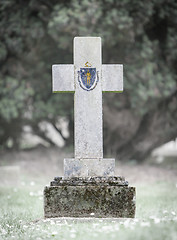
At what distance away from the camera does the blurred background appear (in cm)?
944

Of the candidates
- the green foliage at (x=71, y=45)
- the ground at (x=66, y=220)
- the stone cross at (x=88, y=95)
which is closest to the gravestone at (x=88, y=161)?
the stone cross at (x=88, y=95)

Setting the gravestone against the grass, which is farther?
the gravestone

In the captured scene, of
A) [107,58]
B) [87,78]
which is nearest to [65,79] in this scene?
[87,78]

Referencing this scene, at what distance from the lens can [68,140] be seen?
12.4 metres

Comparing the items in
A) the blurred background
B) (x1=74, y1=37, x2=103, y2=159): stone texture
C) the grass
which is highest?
the blurred background

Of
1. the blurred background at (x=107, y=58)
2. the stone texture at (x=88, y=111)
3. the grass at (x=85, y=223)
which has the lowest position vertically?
the grass at (x=85, y=223)

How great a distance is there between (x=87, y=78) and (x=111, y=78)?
0.37m

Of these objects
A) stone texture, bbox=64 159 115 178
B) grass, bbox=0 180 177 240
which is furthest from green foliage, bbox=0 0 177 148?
stone texture, bbox=64 159 115 178

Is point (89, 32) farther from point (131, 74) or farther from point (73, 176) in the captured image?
point (73, 176)

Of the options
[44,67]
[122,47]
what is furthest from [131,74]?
[44,67]

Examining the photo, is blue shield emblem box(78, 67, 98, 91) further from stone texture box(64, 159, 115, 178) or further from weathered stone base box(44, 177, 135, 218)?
weathered stone base box(44, 177, 135, 218)

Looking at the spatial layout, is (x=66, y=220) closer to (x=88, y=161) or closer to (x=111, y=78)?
(x=88, y=161)

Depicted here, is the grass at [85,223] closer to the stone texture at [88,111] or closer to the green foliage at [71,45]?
the stone texture at [88,111]

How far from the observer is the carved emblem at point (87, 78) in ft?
17.1
